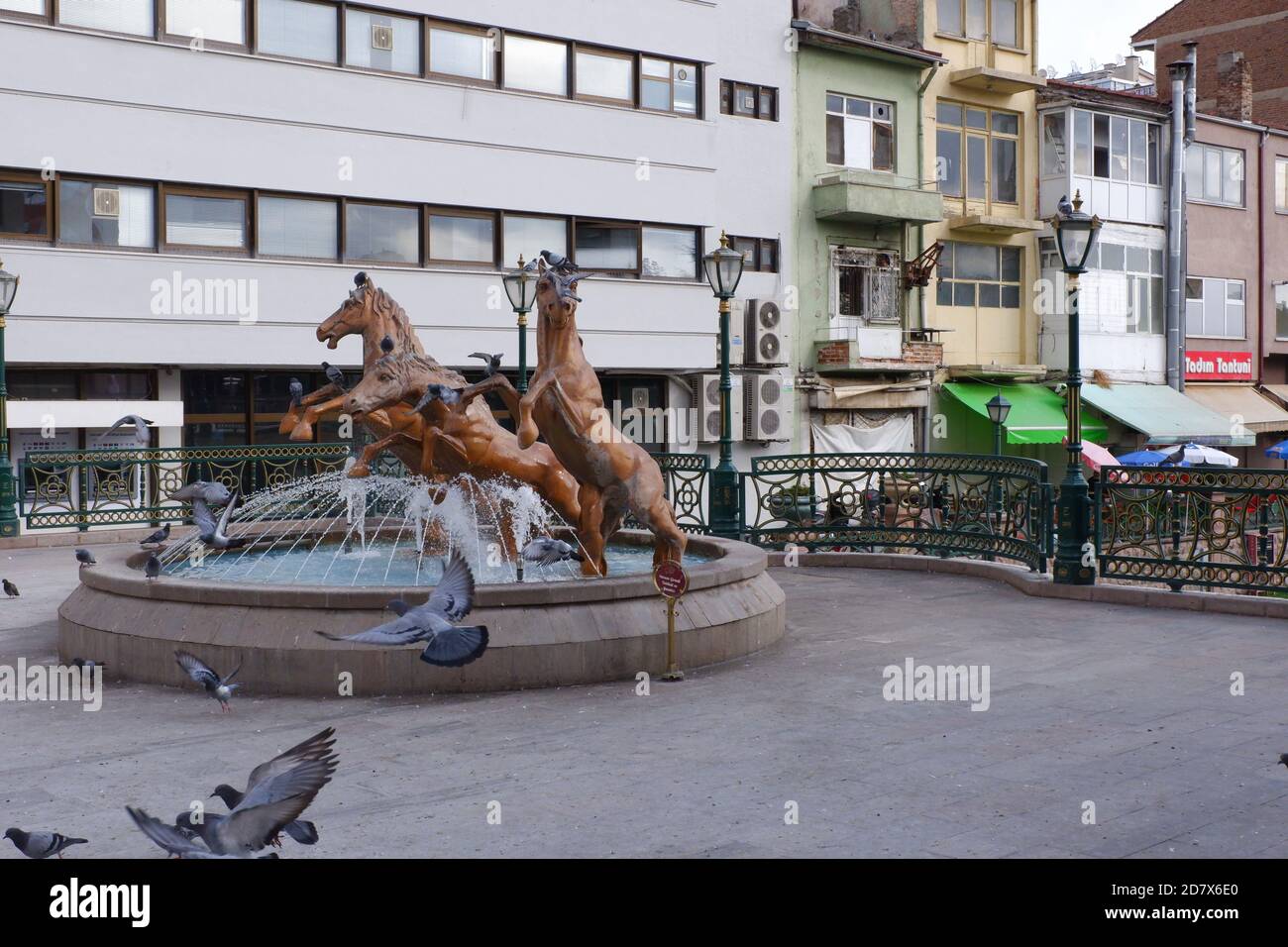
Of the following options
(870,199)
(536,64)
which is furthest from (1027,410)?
(536,64)

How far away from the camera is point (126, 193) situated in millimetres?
24984

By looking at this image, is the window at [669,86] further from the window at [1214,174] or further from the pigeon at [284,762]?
the pigeon at [284,762]

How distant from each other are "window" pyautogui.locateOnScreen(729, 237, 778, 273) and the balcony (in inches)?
65.7

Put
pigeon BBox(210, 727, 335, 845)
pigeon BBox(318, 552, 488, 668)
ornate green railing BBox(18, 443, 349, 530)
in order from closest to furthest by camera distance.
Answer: pigeon BBox(210, 727, 335, 845) → pigeon BBox(318, 552, 488, 668) → ornate green railing BBox(18, 443, 349, 530)

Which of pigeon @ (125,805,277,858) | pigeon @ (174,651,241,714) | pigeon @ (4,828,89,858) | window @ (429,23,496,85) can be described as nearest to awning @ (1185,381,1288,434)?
window @ (429,23,496,85)

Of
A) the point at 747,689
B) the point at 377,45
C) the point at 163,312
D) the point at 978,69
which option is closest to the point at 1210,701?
the point at 747,689

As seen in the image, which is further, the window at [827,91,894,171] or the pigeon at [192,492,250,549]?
the window at [827,91,894,171]

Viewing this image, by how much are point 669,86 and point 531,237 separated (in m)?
5.32

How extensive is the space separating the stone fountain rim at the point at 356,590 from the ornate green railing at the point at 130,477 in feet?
36.3

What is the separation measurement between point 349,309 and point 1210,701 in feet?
26.8

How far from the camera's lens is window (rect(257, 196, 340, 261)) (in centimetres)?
2664

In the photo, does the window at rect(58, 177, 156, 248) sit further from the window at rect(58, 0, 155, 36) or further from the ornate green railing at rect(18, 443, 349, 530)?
the ornate green railing at rect(18, 443, 349, 530)

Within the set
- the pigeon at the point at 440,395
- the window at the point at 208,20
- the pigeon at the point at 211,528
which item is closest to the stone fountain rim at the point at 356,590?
the pigeon at the point at 211,528

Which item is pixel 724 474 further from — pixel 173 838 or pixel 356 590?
pixel 173 838
